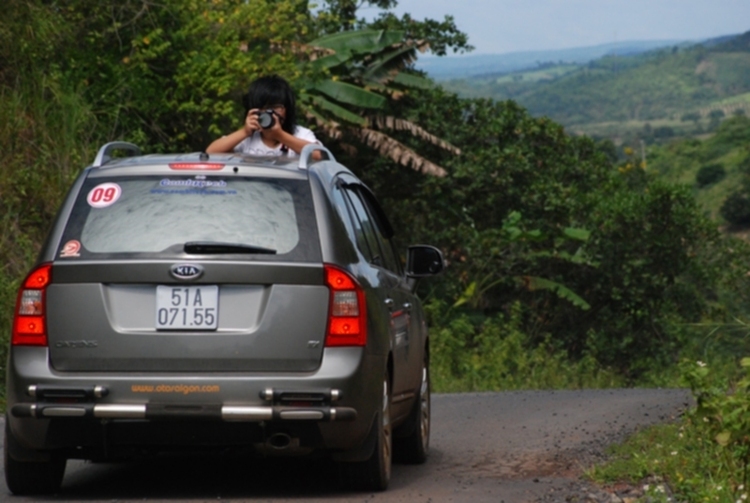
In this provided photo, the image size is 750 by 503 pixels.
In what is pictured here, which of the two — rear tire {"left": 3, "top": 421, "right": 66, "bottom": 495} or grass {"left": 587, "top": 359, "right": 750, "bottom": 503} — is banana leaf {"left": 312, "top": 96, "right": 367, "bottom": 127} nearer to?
grass {"left": 587, "top": 359, "right": 750, "bottom": 503}

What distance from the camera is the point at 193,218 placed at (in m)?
6.73

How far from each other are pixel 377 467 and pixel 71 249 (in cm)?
179

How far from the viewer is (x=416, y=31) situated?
34344 millimetres

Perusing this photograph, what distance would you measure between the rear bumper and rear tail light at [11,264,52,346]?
0.17ft

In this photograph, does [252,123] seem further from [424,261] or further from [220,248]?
[220,248]

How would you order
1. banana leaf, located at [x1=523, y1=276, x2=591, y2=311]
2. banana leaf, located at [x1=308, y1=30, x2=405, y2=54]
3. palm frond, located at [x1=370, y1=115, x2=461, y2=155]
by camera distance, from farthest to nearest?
palm frond, located at [x1=370, y1=115, x2=461, y2=155]
banana leaf, located at [x1=523, y1=276, x2=591, y2=311]
banana leaf, located at [x1=308, y1=30, x2=405, y2=54]

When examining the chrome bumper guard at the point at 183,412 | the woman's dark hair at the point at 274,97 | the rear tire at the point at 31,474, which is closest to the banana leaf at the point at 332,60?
the woman's dark hair at the point at 274,97

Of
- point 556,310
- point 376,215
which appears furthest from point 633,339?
point 376,215

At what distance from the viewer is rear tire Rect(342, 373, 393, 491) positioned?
697 cm

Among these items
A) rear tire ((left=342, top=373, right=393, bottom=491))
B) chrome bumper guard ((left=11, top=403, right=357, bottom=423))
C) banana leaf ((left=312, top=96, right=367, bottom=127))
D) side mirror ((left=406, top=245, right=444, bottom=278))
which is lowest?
banana leaf ((left=312, top=96, right=367, bottom=127))

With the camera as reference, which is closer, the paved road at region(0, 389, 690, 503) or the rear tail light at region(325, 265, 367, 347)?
the rear tail light at region(325, 265, 367, 347)

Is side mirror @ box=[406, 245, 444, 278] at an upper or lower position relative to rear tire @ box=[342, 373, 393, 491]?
upper

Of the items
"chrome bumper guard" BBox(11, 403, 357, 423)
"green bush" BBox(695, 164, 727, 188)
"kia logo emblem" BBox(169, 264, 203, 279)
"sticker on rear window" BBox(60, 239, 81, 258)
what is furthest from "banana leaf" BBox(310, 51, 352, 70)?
"green bush" BBox(695, 164, 727, 188)

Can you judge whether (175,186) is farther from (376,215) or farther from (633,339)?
(633,339)
